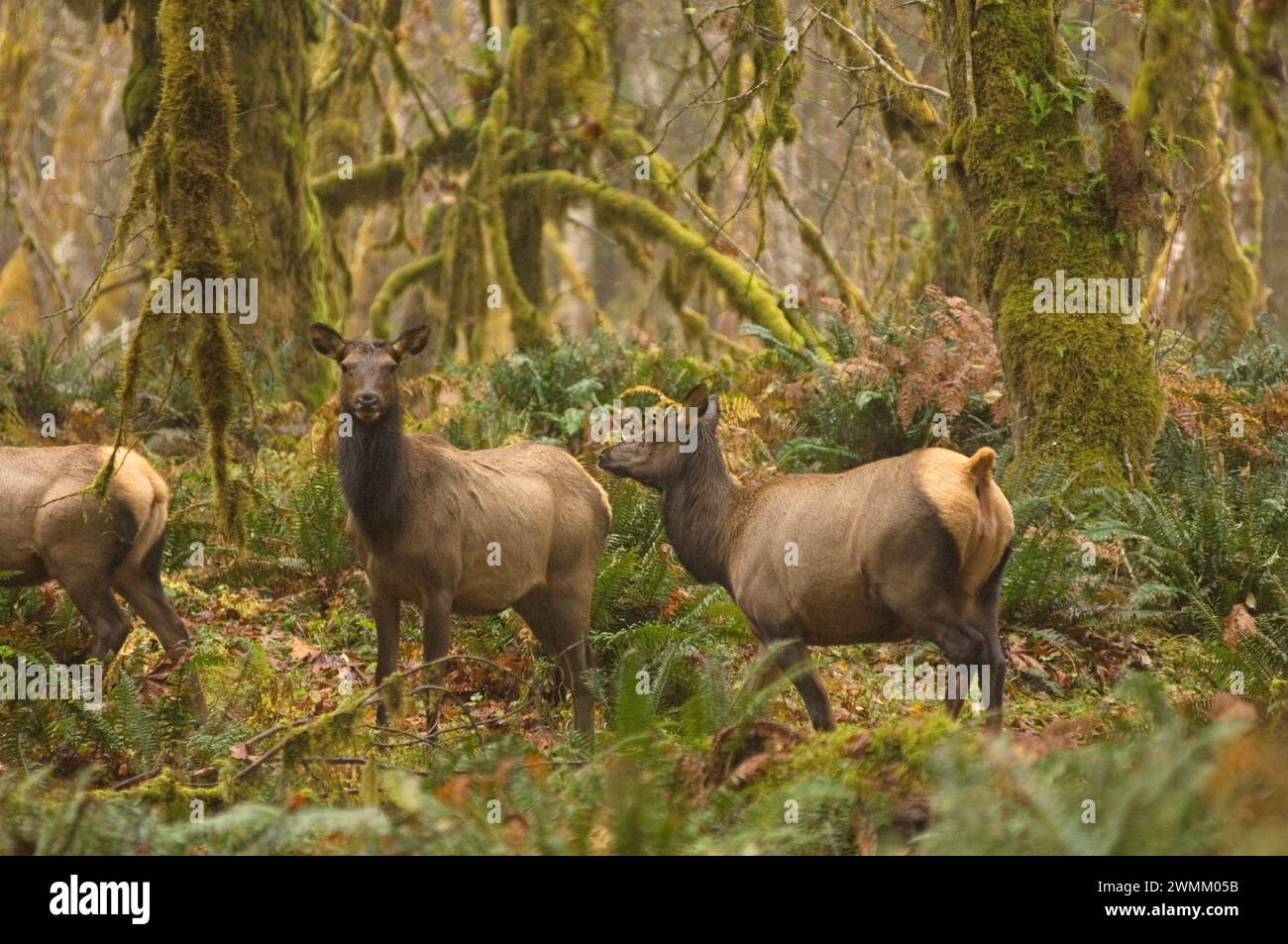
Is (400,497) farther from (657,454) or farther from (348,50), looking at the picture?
(348,50)

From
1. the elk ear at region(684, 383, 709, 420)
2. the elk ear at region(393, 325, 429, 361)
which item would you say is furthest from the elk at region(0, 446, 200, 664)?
the elk ear at region(684, 383, 709, 420)

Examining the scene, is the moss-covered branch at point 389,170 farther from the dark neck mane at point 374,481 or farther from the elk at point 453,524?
the dark neck mane at point 374,481

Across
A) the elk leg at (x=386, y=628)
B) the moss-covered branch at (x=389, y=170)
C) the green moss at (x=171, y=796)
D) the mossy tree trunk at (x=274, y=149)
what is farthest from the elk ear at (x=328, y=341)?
the moss-covered branch at (x=389, y=170)

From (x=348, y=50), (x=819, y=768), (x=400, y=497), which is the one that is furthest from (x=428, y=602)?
(x=348, y=50)

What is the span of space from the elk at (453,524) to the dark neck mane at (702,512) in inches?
35.8

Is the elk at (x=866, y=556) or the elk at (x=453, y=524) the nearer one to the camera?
the elk at (x=866, y=556)

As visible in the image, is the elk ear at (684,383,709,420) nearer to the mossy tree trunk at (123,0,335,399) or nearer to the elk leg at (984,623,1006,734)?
the elk leg at (984,623,1006,734)

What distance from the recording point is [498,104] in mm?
19188

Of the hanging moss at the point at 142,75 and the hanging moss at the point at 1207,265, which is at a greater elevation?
the hanging moss at the point at 142,75

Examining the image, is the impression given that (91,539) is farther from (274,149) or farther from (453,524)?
(274,149)

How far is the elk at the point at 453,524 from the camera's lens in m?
9.38

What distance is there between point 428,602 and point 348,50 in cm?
1695

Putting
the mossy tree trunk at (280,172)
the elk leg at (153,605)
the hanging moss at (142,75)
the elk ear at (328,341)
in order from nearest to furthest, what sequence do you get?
the elk ear at (328,341) → the elk leg at (153,605) → the hanging moss at (142,75) → the mossy tree trunk at (280,172)
